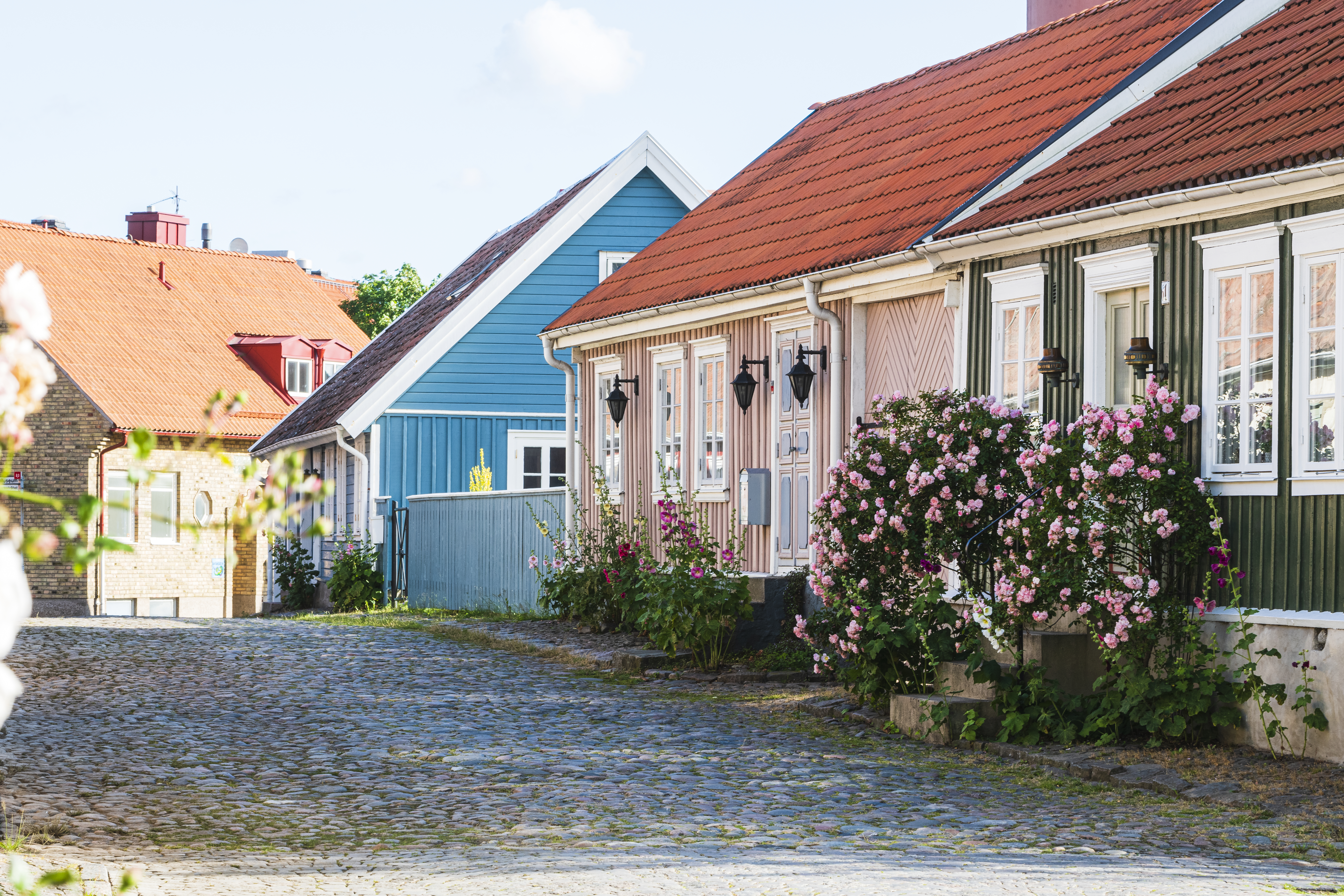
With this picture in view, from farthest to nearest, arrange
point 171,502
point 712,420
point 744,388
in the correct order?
point 171,502 < point 712,420 < point 744,388

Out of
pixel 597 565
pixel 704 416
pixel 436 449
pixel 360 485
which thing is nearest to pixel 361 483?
pixel 360 485

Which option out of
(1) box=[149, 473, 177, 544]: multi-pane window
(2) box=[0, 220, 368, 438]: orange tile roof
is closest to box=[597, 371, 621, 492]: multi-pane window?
(2) box=[0, 220, 368, 438]: orange tile roof

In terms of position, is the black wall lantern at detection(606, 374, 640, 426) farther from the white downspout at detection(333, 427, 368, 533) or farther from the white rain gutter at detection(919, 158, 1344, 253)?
the white downspout at detection(333, 427, 368, 533)

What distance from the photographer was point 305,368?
3866 centimetres

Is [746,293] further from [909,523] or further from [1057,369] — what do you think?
[909,523]

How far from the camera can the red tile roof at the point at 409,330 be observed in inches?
1046

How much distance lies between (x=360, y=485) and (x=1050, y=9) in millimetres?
13554

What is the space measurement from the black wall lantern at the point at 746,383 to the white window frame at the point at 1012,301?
386 cm

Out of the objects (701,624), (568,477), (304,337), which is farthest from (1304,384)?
(304,337)

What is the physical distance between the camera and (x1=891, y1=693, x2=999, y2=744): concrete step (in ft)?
32.9

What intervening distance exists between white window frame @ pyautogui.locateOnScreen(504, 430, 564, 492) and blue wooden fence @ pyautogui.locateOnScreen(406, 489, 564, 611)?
2460 millimetres

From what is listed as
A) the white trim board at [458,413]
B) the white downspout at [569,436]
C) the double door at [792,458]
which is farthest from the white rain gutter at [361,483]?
the double door at [792,458]

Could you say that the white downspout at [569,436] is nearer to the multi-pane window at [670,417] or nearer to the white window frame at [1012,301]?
the multi-pane window at [670,417]

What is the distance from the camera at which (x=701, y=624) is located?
13.9 m
